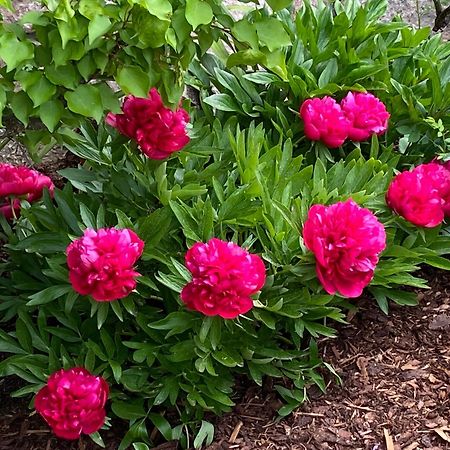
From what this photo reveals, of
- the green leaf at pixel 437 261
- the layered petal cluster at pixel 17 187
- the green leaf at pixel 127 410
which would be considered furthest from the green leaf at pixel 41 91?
the green leaf at pixel 437 261

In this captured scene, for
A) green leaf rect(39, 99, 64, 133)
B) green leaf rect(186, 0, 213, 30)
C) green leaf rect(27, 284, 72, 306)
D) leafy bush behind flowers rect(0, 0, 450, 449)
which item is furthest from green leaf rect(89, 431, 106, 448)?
green leaf rect(186, 0, 213, 30)

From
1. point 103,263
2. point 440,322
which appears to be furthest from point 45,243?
point 440,322

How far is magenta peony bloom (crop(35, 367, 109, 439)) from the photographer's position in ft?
5.89

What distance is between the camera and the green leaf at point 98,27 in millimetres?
1388

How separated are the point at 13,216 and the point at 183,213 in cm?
59

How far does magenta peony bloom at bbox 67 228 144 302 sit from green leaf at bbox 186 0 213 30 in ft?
1.74

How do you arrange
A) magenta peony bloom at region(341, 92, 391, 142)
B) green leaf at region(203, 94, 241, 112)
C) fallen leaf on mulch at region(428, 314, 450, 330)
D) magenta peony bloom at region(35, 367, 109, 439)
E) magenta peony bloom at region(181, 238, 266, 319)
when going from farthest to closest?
green leaf at region(203, 94, 241, 112) < magenta peony bloom at region(341, 92, 391, 142) < fallen leaf on mulch at region(428, 314, 450, 330) < magenta peony bloom at region(35, 367, 109, 439) < magenta peony bloom at region(181, 238, 266, 319)

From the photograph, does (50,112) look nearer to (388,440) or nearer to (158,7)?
(158,7)

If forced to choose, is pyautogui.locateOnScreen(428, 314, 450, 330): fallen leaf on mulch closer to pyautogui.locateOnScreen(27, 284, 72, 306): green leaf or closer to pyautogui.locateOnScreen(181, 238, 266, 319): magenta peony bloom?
pyautogui.locateOnScreen(181, 238, 266, 319): magenta peony bloom

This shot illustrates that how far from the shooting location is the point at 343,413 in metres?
2.07

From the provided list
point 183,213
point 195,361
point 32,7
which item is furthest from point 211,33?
point 32,7

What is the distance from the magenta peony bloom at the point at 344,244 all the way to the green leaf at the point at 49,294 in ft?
2.13

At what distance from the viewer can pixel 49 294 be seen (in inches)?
77.3

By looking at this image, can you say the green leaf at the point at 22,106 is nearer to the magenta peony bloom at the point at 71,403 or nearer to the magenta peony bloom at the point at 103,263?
the magenta peony bloom at the point at 103,263
